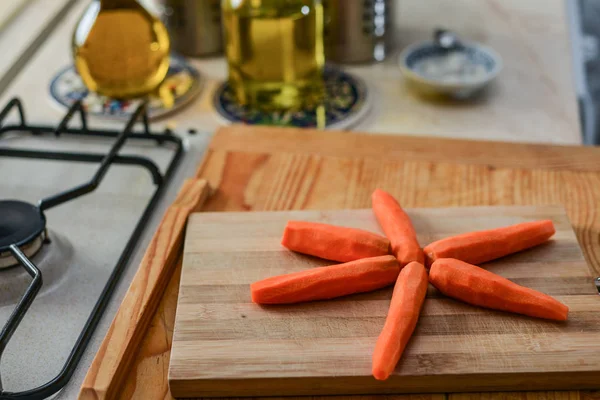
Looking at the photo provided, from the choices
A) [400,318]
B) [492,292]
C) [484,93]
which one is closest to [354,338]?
[400,318]

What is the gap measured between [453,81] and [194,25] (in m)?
0.52

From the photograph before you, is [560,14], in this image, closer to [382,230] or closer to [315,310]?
[382,230]

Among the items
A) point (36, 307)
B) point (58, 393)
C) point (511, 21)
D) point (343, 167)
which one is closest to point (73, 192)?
point (36, 307)

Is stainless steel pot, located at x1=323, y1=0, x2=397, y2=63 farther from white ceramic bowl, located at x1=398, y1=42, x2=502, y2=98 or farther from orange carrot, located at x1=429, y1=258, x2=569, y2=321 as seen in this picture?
orange carrot, located at x1=429, y1=258, x2=569, y2=321

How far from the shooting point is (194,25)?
4.66 feet

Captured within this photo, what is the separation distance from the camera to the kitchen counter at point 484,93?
125 cm

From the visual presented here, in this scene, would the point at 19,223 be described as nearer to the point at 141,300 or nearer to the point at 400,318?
the point at 141,300

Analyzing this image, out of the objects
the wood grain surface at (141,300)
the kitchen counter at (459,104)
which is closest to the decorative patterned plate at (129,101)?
the kitchen counter at (459,104)

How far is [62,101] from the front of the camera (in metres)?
1.30

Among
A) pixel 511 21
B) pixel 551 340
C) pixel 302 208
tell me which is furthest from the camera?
pixel 511 21

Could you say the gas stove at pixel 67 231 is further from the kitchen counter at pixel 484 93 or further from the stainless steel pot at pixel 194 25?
the stainless steel pot at pixel 194 25

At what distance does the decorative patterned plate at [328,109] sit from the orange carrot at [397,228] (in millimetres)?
334

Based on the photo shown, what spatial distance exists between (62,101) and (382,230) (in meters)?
0.70

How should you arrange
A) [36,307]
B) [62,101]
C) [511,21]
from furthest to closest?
1. [511,21]
2. [62,101]
3. [36,307]
